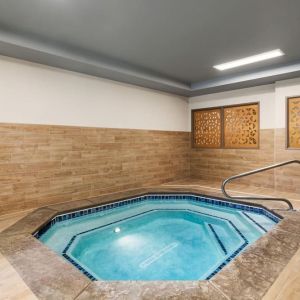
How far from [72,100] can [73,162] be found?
1171 millimetres

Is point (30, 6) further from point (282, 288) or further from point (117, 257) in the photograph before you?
point (282, 288)

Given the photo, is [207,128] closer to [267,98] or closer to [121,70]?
[267,98]

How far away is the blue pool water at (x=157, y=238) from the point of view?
8.46 feet

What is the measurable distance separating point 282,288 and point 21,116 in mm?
4006

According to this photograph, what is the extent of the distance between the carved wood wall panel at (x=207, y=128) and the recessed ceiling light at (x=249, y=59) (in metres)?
1.75

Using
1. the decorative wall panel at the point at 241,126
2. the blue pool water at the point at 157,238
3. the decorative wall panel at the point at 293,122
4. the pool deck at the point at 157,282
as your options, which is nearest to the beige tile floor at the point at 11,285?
the pool deck at the point at 157,282

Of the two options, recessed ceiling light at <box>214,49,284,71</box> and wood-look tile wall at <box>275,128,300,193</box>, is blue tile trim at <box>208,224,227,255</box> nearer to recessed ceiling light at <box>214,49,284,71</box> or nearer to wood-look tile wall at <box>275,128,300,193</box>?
wood-look tile wall at <box>275,128,300,193</box>

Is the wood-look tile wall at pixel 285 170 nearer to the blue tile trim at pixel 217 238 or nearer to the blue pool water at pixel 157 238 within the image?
the blue pool water at pixel 157 238

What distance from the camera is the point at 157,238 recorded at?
134 inches

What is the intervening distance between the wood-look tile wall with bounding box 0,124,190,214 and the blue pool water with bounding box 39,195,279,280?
67 cm

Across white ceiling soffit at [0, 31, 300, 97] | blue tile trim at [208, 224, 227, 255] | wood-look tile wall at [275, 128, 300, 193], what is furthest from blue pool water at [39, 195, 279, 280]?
white ceiling soffit at [0, 31, 300, 97]

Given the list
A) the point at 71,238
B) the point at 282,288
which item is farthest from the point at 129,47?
the point at 282,288

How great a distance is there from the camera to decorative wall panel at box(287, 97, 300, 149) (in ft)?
16.2

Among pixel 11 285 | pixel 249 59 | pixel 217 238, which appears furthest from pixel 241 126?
pixel 11 285
